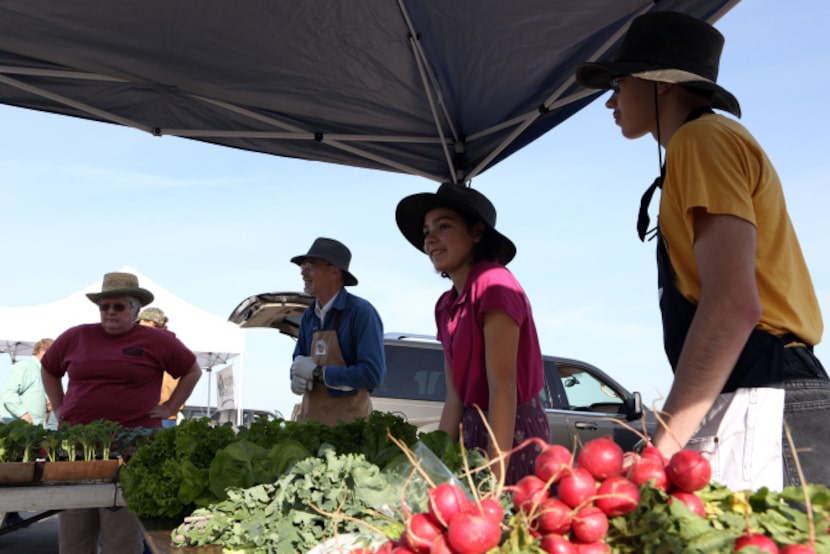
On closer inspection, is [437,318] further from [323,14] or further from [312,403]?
[323,14]

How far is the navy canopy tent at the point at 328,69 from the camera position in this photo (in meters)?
4.07

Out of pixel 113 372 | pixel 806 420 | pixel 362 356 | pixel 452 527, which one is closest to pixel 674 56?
pixel 806 420

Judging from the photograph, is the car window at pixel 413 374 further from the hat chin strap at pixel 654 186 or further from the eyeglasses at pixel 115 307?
the hat chin strap at pixel 654 186

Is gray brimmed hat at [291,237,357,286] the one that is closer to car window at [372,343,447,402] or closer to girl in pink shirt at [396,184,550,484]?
girl in pink shirt at [396,184,550,484]

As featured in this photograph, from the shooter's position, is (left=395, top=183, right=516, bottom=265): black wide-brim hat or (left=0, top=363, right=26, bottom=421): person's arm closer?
(left=395, top=183, right=516, bottom=265): black wide-brim hat

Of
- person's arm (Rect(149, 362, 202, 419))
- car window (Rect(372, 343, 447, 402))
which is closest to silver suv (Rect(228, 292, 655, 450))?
car window (Rect(372, 343, 447, 402))

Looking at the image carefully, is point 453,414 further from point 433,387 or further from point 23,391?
point 23,391

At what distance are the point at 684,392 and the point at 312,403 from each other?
3251mm

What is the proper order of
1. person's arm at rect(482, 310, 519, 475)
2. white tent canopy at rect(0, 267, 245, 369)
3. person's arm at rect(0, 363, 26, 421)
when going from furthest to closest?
white tent canopy at rect(0, 267, 245, 369) < person's arm at rect(0, 363, 26, 421) < person's arm at rect(482, 310, 519, 475)

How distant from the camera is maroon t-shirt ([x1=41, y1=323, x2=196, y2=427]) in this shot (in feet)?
15.5

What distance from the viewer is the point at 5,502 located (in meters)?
3.22

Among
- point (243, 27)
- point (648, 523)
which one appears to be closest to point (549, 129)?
point (243, 27)

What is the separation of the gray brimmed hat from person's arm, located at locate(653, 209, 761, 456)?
327 cm

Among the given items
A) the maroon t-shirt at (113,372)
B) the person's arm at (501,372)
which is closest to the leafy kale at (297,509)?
the person's arm at (501,372)
